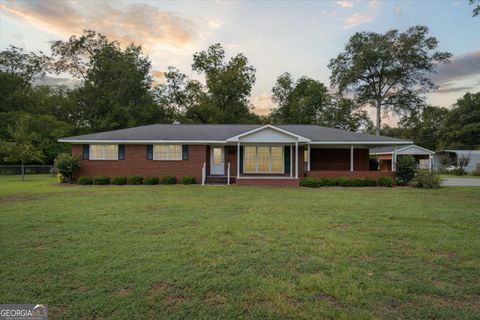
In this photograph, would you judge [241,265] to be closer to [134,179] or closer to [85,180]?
[134,179]

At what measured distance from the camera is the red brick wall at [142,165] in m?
18.2

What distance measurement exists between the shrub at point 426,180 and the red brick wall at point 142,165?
12.9m

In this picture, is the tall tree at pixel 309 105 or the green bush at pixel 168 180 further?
the tall tree at pixel 309 105

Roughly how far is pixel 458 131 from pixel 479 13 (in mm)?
35673

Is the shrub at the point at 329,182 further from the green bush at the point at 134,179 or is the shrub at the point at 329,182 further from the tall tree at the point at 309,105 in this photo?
the tall tree at the point at 309,105

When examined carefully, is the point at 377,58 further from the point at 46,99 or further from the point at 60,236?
the point at 46,99

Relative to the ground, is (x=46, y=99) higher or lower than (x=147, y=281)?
higher

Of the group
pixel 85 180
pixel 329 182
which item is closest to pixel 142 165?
pixel 85 180

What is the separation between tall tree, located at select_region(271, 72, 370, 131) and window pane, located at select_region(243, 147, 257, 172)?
73.4 feet

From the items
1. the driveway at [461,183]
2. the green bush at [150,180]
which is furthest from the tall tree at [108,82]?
the driveway at [461,183]

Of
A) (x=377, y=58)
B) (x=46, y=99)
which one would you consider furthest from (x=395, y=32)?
(x=46, y=99)

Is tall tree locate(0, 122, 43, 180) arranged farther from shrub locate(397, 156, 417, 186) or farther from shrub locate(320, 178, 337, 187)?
shrub locate(397, 156, 417, 186)

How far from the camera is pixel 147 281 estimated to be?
3.62m

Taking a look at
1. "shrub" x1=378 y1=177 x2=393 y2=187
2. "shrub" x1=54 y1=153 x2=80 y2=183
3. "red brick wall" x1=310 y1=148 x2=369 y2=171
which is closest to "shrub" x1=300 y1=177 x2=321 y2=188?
"red brick wall" x1=310 y1=148 x2=369 y2=171
